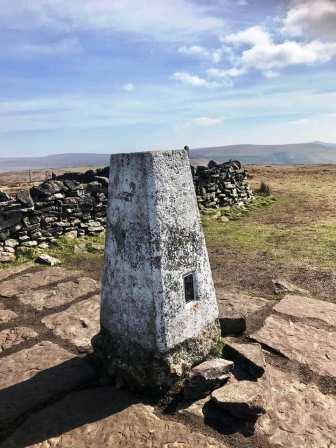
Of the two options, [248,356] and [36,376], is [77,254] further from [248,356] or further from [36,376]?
[248,356]

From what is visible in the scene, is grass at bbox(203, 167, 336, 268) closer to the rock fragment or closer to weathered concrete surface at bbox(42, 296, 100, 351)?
the rock fragment

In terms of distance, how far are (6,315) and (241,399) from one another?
4377 millimetres

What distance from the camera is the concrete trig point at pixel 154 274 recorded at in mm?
4324

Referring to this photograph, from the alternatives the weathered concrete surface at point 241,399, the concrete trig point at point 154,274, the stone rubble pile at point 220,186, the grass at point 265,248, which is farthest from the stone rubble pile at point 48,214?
the weathered concrete surface at point 241,399

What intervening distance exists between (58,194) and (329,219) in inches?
366

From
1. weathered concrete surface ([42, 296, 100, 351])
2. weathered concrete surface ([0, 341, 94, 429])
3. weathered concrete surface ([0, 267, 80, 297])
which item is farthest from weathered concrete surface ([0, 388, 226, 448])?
weathered concrete surface ([0, 267, 80, 297])

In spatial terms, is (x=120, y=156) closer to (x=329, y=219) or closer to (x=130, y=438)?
(x=130, y=438)

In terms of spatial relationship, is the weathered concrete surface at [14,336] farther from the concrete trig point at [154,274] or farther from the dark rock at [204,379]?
the dark rock at [204,379]

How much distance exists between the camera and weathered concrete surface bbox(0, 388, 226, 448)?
386cm

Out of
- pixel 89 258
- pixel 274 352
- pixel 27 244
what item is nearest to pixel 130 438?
pixel 274 352

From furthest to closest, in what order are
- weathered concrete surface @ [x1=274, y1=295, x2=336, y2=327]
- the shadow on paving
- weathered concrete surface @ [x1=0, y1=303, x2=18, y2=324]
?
weathered concrete surface @ [x1=0, y1=303, x2=18, y2=324]
weathered concrete surface @ [x1=274, y1=295, x2=336, y2=327]
the shadow on paving

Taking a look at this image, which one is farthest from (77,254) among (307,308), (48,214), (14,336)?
(307,308)

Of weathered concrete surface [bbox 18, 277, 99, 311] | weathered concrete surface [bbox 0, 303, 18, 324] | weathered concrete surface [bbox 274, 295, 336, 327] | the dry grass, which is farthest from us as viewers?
the dry grass

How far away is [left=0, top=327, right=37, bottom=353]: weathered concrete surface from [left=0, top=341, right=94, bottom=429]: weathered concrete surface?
34 cm
